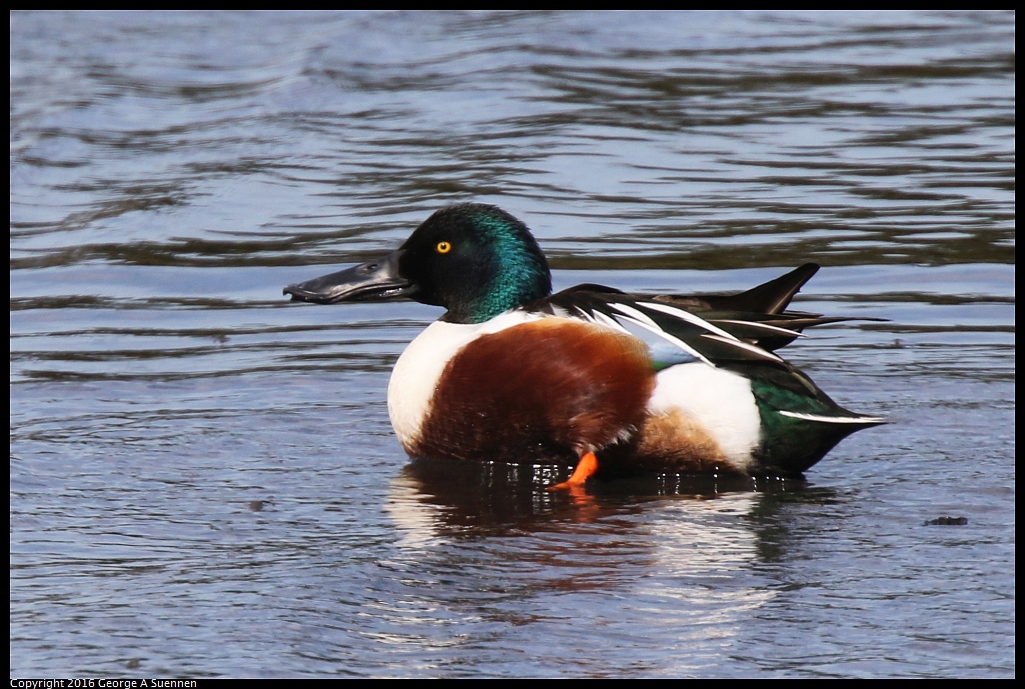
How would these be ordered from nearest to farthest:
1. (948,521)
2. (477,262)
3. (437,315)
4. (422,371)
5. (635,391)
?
(948,521), (635,391), (422,371), (477,262), (437,315)

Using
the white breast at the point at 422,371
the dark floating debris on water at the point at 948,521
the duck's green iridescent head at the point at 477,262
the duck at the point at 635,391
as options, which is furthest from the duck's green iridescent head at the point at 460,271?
the dark floating debris on water at the point at 948,521

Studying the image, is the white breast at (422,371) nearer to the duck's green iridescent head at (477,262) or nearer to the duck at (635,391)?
the duck at (635,391)

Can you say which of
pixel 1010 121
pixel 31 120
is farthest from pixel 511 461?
pixel 31 120

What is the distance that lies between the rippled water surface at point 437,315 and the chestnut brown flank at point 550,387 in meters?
0.19

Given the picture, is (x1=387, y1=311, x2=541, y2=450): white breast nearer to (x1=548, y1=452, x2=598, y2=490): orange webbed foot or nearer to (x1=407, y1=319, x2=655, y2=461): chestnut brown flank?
(x1=407, y1=319, x2=655, y2=461): chestnut brown flank

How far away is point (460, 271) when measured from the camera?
5832 millimetres

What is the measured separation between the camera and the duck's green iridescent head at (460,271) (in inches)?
228

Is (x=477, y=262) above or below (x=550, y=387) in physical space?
above

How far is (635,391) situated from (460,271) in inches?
33.1

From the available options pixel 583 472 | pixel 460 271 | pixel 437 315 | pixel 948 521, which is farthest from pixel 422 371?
pixel 437 315

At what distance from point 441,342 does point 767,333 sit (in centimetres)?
110

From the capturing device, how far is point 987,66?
13438 millimetres

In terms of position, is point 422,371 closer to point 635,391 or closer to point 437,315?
point 635,391

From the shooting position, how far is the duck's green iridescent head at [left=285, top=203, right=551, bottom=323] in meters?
5.80
